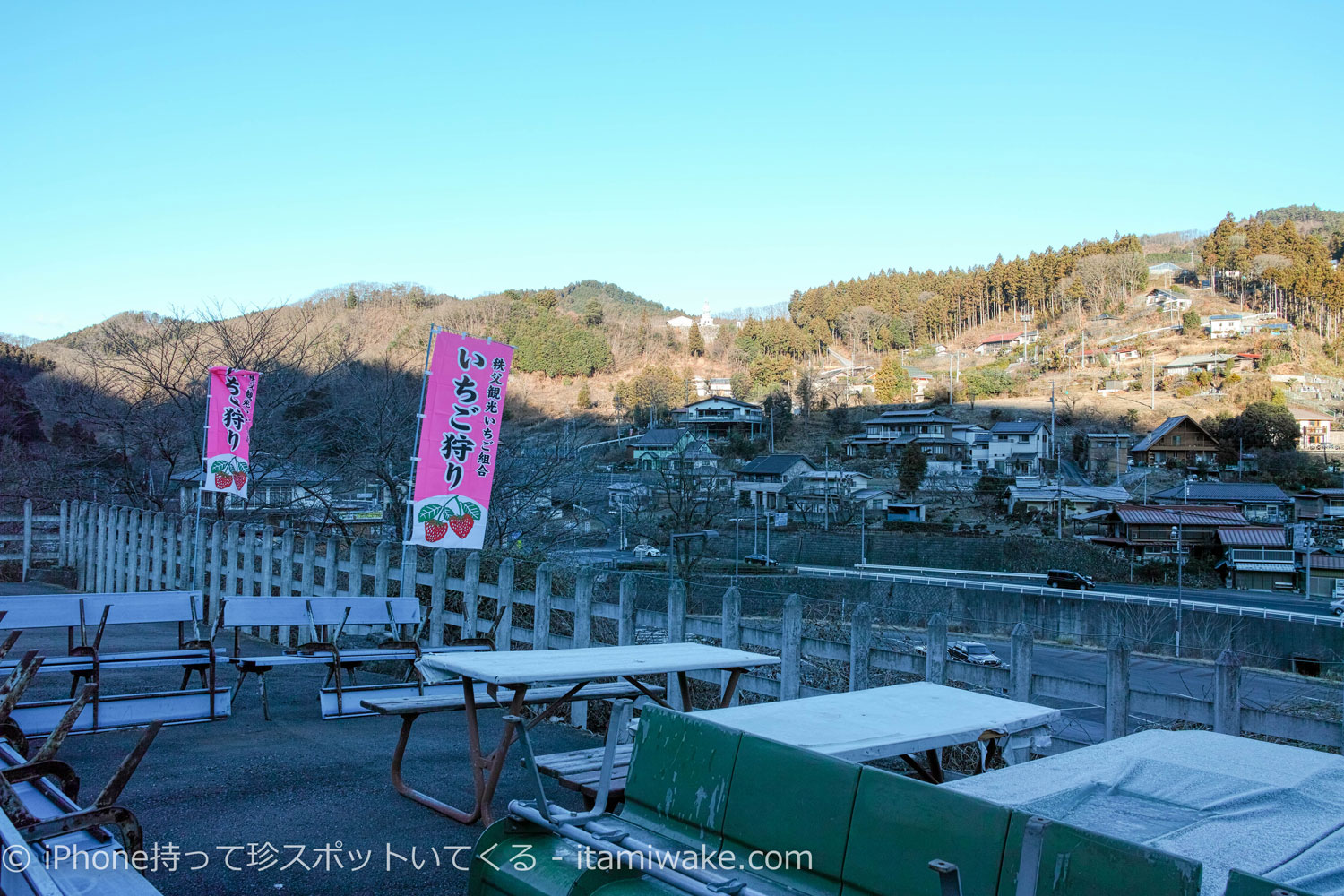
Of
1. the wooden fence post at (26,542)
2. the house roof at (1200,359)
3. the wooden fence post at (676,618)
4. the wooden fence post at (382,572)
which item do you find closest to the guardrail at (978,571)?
the wooden fence post at (26,542)

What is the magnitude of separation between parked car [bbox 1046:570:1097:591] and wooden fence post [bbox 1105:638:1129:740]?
3546 centimetres

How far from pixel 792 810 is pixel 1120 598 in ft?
110

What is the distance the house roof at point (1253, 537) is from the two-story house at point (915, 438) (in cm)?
2578

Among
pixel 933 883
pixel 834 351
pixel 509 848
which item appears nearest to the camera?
pixel 933 883

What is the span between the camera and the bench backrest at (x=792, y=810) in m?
2.36

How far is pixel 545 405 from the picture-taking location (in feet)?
303

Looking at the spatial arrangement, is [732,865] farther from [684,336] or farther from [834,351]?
[684,336]

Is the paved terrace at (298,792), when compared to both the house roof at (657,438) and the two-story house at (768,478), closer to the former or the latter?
the two-story house at (768,478)

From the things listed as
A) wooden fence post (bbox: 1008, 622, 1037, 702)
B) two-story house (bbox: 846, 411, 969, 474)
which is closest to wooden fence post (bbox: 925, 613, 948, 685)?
wooden fence post (bbox: 1008, 622, 1037, 702)

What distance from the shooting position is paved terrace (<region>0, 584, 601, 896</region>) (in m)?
4.25

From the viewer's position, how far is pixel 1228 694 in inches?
202

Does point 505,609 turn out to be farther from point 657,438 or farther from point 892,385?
point 892,385

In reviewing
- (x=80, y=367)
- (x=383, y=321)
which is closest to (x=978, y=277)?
(x=383, y=321)

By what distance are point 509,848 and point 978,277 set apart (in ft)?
462
